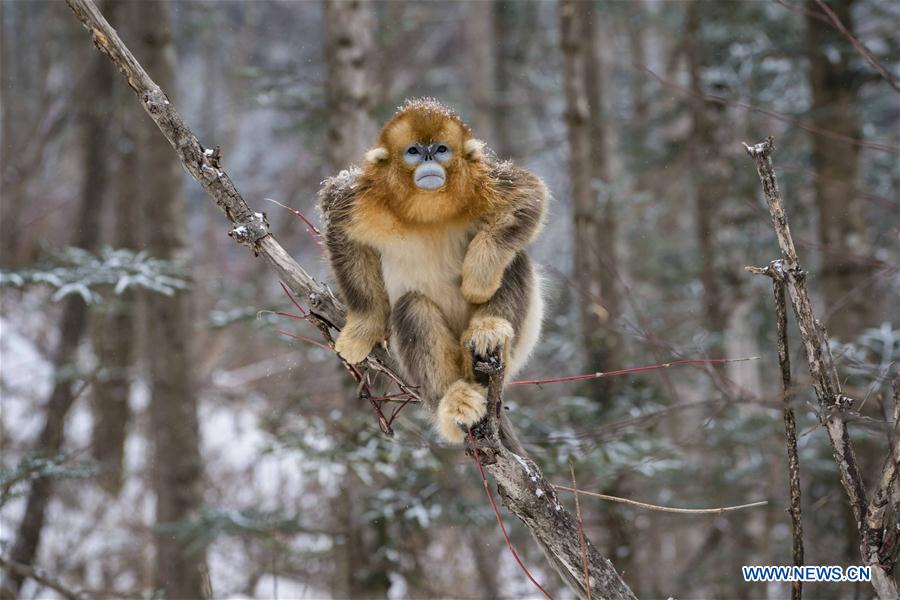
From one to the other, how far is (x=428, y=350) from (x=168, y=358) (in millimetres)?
3451

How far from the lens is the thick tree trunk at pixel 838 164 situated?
6.25m

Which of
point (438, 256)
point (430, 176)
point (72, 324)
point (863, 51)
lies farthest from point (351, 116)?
point (72, 324)

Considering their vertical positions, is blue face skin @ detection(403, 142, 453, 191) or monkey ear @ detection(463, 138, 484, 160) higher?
monkey ear @ detection(463, 138, 484, 160)

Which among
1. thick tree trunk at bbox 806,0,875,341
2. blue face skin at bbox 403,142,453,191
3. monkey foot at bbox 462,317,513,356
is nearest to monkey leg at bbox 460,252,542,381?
monkey foot at bbox 462,317,513,356

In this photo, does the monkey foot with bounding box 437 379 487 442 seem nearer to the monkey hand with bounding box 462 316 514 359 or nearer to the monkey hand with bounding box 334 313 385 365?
the monkey hand with bounding box 462 316 514 359

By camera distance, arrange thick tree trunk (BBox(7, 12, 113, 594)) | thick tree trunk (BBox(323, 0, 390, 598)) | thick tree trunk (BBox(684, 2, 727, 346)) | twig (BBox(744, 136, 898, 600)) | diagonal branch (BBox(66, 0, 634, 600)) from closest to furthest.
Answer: twig (BBox(744, 136, 898, 600)) < diagonal branch (BBox(66, 0, 634, 600)) < thick tree trunk (BBox(323, 0, 390, 598)) < thick tree trunk (BBox(7, 12, 113, 594)) < thick tree trunk (BBox(684, 2, 727, 346))

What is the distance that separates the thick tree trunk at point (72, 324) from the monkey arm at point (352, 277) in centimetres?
345

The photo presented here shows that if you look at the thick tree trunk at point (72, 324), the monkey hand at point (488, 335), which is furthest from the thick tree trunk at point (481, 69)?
the monkey hand at point (488, 335)

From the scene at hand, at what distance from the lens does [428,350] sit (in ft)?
10.2

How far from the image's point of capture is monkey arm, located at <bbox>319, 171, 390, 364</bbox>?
311cm

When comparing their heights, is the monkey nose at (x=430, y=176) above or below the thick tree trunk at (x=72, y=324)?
below

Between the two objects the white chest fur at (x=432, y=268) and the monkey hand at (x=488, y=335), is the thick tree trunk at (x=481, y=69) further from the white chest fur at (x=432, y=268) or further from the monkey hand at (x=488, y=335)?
the monkey hand at (x=488, y=335)

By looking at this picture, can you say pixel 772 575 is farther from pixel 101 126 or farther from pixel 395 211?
pixel 101 126

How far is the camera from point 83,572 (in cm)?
766
